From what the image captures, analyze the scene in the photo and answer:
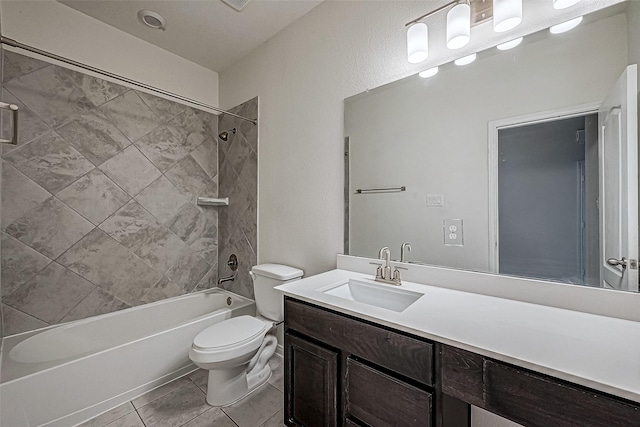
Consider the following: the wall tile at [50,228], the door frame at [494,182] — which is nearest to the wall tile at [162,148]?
the wall tile at [50,228]

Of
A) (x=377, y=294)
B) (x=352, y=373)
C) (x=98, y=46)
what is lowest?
(x=352, y=373)

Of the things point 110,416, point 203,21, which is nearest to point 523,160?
point 203,21

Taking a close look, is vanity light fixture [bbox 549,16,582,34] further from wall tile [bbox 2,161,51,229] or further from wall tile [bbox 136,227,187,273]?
wall tile [bbox 2,161,51,229]

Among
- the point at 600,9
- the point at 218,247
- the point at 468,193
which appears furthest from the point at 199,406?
the point at 600,9

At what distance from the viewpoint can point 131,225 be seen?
7.48 ft

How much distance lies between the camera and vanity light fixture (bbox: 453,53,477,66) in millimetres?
1307

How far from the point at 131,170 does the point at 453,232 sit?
8.34 feet

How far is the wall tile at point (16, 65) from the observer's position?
1732 millimetres

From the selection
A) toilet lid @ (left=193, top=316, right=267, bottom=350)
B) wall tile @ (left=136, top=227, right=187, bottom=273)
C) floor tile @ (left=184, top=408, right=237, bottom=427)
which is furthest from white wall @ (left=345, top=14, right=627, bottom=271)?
wall tile @ (left=136, top=227, right=187, bottom=273)

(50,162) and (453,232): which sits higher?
(50,162)

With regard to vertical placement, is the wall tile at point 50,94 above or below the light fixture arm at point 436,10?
below

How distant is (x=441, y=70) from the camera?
141cm

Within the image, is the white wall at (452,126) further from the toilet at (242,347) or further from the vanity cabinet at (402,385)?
the toilet at (242,347)

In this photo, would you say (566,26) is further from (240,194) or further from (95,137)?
(95,137)
